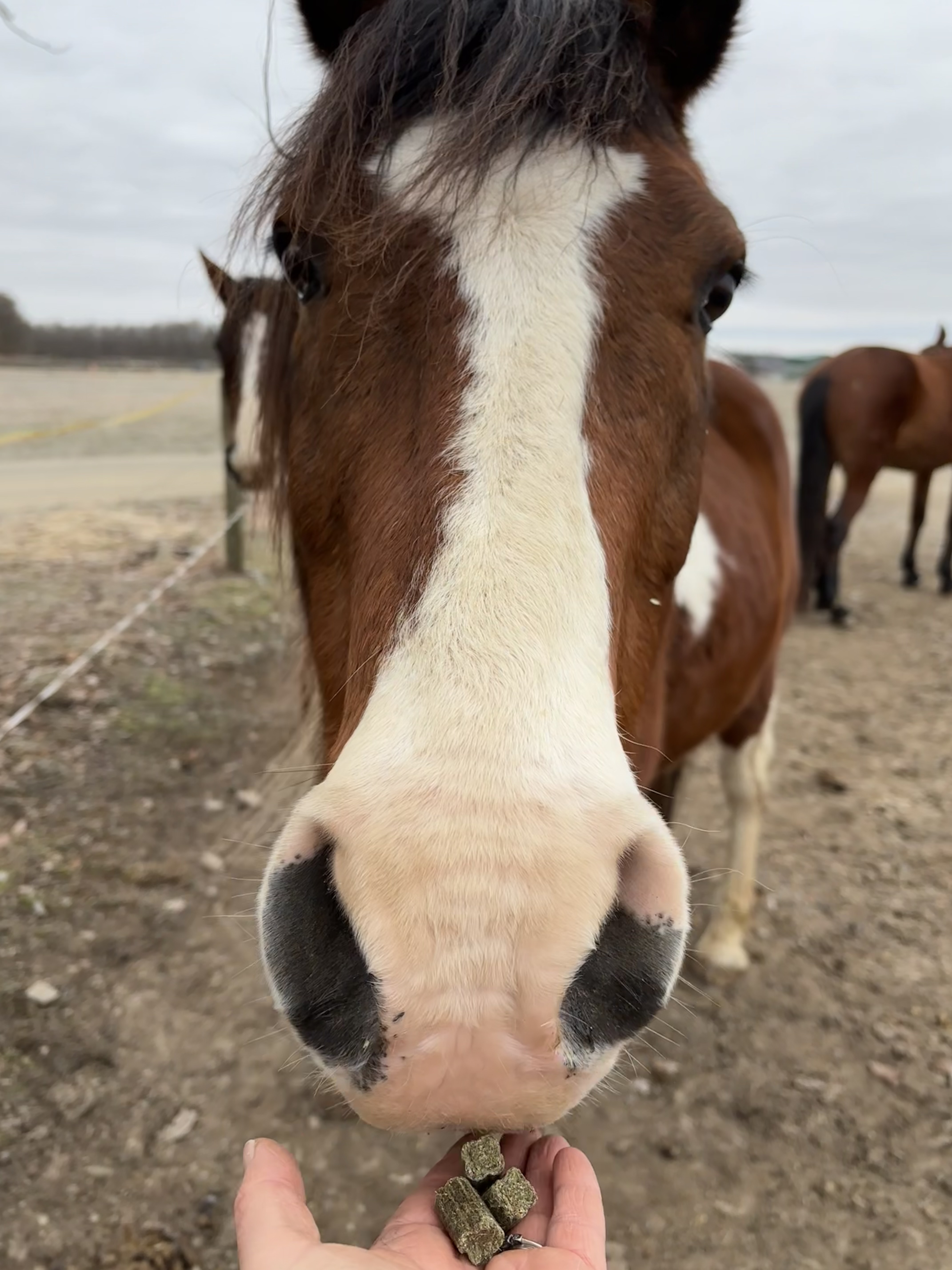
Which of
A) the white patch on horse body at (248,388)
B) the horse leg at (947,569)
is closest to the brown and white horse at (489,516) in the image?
the white patch on horse body at (248,388)

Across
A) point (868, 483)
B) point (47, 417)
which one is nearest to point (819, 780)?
point (868, 483)

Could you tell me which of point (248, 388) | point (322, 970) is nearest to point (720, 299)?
point (322, 970)

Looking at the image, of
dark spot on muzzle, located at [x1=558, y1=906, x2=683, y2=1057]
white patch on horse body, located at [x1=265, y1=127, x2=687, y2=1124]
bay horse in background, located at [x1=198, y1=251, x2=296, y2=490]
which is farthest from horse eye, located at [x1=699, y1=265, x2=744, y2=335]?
bay horse in background, located at [x1=198, y1=251, x2=296, y2=490]

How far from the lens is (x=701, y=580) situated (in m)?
2.73

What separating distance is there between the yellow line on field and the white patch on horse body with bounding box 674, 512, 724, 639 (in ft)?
16.7

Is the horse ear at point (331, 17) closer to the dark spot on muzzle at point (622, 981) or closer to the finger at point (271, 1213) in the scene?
the dark spot on muzzle at point (622, 981)

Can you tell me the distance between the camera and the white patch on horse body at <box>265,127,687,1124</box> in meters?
0.91

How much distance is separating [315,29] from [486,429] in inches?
49.8

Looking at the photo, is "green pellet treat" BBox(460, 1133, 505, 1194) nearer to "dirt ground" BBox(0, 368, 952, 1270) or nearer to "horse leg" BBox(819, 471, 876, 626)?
"dirt ground" BBox(0, 368, 952, 1270)

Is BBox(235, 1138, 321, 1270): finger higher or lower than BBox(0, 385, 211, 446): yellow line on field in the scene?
lower

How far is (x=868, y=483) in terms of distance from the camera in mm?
8258

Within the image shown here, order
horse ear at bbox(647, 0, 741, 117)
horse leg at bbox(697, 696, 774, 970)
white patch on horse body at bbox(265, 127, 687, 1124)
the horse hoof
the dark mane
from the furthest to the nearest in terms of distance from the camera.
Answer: horse leg at bbox(697, 696, 774, 970)
the horse hoof
horse ear at bbox(647, 0, 741, 117)
the dark mane
white patch on horse body at bbox(265, 127, 687, 1124)

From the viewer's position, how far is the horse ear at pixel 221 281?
2.39 metres

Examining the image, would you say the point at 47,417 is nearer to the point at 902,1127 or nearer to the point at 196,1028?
the point at 196,1028
